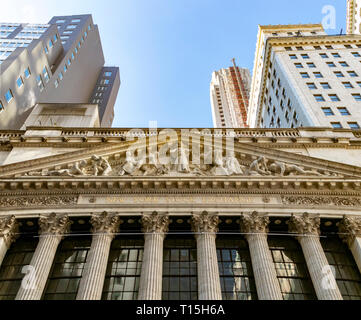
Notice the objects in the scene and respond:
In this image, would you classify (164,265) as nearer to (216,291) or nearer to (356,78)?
(216,291)

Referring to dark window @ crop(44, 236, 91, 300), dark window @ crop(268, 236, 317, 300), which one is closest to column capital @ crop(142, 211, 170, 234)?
dark window @ crop(44, 236, 91, 300)

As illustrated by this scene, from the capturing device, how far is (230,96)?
14700 centimetres

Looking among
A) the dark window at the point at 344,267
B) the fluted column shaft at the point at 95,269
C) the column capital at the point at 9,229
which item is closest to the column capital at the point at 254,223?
the dark window at the point at 344,267

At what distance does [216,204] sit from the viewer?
63.4 ft

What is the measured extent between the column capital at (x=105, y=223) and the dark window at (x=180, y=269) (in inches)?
126

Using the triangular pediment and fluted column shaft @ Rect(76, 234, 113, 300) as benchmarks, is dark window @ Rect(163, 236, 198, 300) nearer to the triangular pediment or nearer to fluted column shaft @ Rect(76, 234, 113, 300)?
fluted column shaft @ Rect(76, 234, 113, 300)

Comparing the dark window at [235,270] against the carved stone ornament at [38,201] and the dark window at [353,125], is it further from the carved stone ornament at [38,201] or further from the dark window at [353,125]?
the dark window at [353,125]

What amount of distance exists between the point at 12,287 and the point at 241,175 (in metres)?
14.7

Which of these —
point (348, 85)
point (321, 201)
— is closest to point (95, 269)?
point (321, 201)

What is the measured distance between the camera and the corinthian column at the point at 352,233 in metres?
17.5

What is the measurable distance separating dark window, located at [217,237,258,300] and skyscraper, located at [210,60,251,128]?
379 ft

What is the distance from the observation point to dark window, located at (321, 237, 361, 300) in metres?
16.5

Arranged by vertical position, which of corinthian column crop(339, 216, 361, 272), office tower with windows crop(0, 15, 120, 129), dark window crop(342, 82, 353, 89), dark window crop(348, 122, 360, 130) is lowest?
corinthian column crop(339, 216, 361, 272)

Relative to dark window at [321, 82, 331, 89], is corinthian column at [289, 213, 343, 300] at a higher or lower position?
lower
